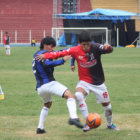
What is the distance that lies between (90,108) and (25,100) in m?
2.20

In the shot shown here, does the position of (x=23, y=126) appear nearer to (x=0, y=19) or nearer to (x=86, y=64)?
(x=86, y=64)

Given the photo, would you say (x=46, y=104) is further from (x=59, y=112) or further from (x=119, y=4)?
(x=119, y=4)

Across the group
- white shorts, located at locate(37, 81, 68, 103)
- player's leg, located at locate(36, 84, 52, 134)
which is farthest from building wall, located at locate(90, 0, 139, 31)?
white shorts, located at locate(37, 81, 68, 103)

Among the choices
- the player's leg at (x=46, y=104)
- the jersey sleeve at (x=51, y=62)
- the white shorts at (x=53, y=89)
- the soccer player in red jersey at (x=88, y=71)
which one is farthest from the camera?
the soccer player in red jersey at (x=88, y=71)

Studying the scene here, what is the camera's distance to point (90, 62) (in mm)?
7406

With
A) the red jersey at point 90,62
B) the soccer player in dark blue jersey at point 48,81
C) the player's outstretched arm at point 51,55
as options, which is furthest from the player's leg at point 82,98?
the player's outstretched arm at point 51,55

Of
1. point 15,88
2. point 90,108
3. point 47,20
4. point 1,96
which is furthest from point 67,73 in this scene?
point 47,20

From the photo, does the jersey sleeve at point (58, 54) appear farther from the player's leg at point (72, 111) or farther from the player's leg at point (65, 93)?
the player's leg at point (72, 111)

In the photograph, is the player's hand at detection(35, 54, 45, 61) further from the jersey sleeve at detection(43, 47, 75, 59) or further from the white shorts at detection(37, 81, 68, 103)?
the white shorts at detection(37, 81, 68, 103)

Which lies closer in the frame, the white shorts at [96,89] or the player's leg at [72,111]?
the player's leg at [72,111]

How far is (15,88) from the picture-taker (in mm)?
13797

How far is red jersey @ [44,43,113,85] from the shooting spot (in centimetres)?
737

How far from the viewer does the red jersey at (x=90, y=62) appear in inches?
290

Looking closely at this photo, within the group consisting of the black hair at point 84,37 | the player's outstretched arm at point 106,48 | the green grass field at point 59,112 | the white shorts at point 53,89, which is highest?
the black hair at point 84,37
